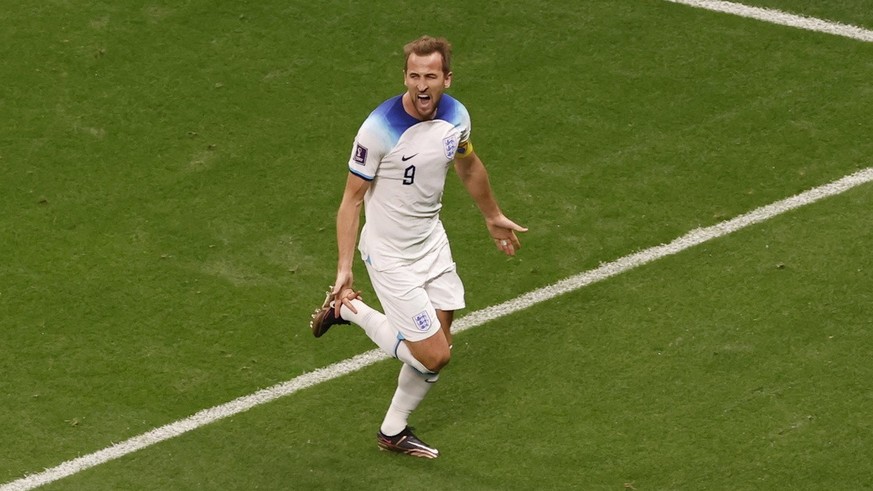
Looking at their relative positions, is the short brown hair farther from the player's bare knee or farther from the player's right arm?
the player's bare knee

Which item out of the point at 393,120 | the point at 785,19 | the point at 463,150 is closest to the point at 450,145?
the point at 463,150

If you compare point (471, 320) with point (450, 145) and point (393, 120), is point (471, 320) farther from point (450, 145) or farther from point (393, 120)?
point (393, 120)

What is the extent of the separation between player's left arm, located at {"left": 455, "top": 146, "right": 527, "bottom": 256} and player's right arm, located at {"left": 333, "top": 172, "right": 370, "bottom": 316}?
0.63m

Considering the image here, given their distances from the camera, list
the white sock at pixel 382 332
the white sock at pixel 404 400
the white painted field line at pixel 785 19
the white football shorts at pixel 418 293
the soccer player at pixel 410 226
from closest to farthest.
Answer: the soccer player at pixel 410 226
the white football shorts at pixel 418 293
the white sock at pixel 382 332
the white sock at pixel 404 400
the white painted field line at pixel 785 19

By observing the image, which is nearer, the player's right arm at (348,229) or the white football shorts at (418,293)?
the player's right arm at (348,229)

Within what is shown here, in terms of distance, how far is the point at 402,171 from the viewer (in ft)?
26.8

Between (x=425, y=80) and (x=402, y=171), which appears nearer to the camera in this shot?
(x=425, y=80)

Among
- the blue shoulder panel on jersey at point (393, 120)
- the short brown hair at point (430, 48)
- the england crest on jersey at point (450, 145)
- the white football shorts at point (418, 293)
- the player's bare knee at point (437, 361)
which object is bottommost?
the player's bare knee at point (437, 361)

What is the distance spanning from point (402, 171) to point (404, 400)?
1352 millimetres

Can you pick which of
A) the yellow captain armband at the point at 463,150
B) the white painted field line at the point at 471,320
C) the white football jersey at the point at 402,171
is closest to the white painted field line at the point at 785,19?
the white painted field line at the point at 471,320

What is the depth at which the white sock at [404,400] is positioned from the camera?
8.63 metres

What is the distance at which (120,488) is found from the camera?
8555mm

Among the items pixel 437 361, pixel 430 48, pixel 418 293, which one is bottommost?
pixel 437 361

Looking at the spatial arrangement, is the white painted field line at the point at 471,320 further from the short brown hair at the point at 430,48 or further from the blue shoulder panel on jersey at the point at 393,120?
the short brown hair at the point at 430,48
